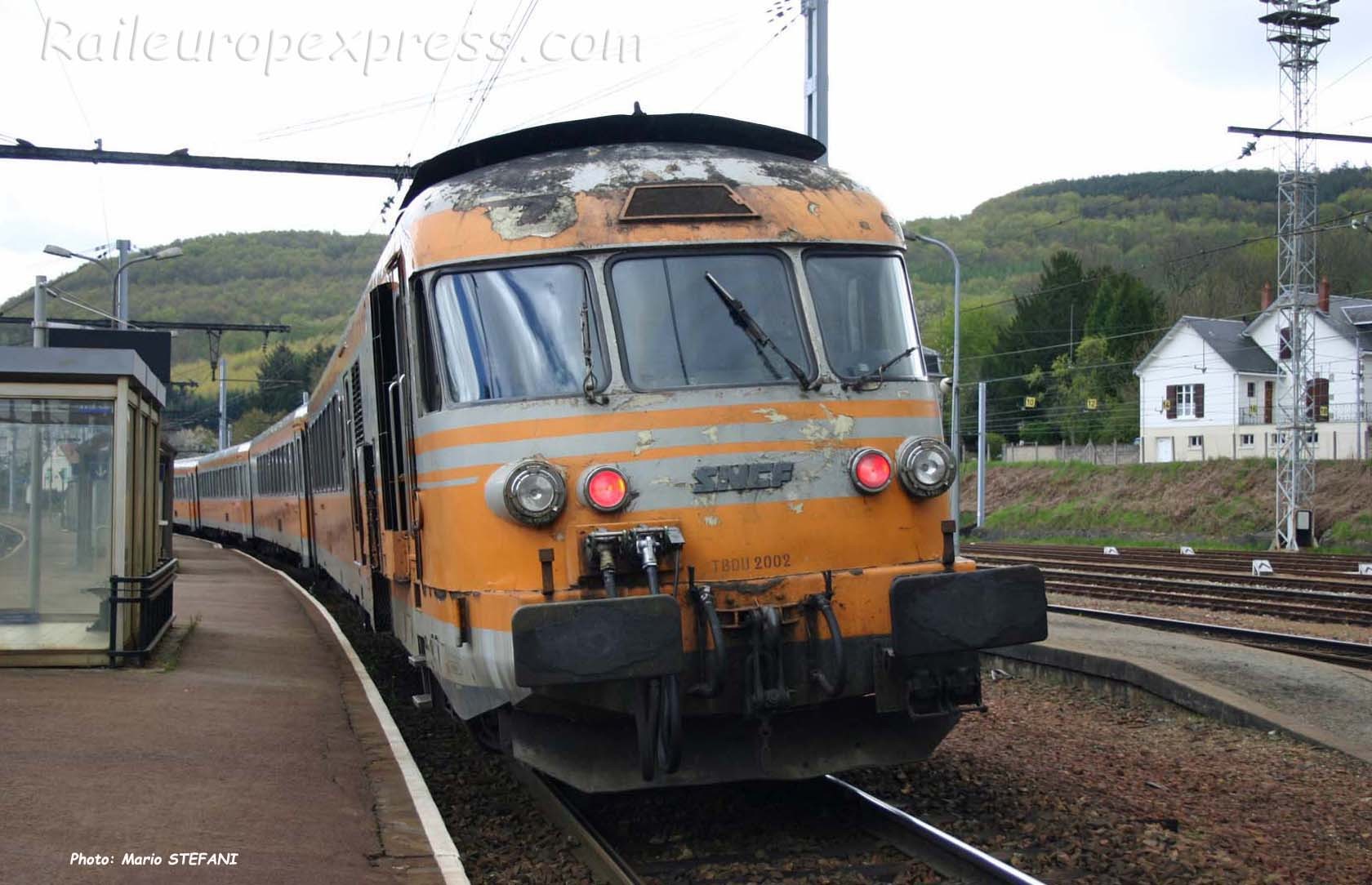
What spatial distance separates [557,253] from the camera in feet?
22.8

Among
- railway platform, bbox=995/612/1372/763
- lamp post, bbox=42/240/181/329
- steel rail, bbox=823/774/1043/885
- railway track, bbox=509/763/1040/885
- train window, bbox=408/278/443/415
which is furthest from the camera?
lamp post, bbox=42/240/181/329

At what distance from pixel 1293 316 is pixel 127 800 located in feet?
106

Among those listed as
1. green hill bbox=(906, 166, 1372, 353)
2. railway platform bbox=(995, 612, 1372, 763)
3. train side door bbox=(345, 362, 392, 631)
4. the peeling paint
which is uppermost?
green hill bbox=(906, 166, 1372, 353)

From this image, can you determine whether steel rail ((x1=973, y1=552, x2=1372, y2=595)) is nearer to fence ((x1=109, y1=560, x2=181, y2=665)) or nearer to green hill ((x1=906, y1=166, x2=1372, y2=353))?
fence ((x1=109, y1=560, x2=181, y2=665))

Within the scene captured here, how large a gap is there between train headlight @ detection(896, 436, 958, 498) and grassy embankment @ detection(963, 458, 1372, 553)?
107ft

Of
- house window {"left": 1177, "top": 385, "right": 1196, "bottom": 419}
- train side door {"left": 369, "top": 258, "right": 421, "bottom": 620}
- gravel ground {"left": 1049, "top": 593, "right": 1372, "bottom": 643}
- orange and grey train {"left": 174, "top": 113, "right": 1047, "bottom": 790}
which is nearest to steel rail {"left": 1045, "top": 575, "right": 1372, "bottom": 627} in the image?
gravel ground {"left": 1049, "top": 593, "right": 1372, "bottom": 643}

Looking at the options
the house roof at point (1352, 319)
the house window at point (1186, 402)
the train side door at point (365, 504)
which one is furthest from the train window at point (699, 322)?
the house window at point (1186, 402)

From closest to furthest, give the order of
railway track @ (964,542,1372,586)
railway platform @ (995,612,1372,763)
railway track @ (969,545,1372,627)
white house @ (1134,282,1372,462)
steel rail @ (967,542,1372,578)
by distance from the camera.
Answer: railway platform @ (995,612,1372,763) < railway track @ (969,545,1372,627) < railway track @ (964,542,1372,586) < steel rail @ (967,542,1372,578) < white house @ (1134,282,1372,462)

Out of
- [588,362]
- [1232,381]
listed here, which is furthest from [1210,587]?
[1232,381]

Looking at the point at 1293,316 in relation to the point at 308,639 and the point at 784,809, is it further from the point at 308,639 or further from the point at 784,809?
the point at 784,809

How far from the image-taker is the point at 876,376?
7.11 m

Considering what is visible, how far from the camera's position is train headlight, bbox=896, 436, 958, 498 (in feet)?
22.7

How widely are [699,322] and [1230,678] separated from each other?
274 inches

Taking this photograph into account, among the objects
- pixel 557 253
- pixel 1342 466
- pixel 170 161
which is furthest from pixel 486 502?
pixel 1342 466
